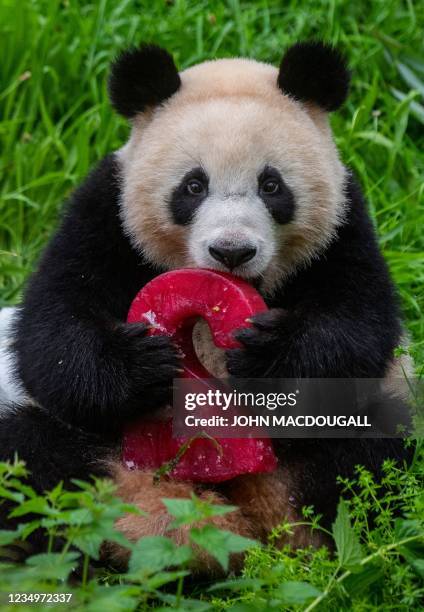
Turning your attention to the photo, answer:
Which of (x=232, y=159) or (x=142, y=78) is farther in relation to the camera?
(x=142, y=78)

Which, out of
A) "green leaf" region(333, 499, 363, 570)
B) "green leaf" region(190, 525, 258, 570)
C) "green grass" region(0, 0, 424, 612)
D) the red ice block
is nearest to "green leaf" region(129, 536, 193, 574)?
"green leaf" region(190, 525, 258, 570)

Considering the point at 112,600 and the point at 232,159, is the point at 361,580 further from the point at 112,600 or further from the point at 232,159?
the point at 232,159

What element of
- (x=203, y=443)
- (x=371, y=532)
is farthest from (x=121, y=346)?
(x=371, y=532)

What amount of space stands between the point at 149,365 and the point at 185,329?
24 centimetres

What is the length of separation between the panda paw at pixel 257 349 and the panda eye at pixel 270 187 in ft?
1.50

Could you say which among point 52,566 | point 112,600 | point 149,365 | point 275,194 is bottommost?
point 112,600

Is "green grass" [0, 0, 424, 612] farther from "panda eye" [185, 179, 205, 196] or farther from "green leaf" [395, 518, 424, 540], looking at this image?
"green leaf" [395, 518, 424, 540]

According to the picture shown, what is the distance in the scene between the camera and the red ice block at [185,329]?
4113 millimetres

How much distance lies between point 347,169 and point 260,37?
266cm

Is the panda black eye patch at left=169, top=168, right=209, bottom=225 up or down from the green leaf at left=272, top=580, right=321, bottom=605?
up

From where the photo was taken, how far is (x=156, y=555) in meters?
3.00

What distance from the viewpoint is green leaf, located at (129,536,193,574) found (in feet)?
9.75

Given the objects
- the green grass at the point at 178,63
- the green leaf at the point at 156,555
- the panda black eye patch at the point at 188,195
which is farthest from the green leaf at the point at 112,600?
the green grass at the point at 178,63

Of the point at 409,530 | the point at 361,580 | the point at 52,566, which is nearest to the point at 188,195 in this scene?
the point at 409,530
